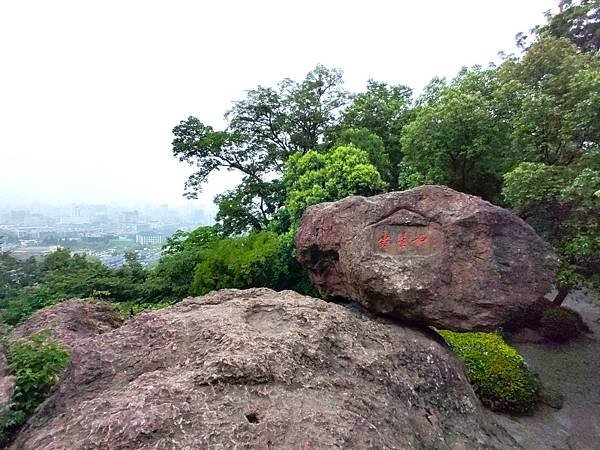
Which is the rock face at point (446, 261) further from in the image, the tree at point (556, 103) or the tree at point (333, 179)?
the tree at point (333, 179)

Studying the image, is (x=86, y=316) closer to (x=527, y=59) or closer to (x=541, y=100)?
(x=541, y=100)

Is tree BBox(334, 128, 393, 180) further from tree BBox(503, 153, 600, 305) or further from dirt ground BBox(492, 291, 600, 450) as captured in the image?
dirt ground BBox(492, 291, 600, 450)

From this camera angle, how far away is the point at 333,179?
1069cm

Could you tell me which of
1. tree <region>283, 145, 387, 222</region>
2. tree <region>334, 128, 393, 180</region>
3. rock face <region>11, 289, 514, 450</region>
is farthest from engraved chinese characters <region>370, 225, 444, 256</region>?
tree <region>334, 128, 393, 180</region>

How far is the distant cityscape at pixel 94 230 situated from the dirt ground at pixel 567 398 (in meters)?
12.9

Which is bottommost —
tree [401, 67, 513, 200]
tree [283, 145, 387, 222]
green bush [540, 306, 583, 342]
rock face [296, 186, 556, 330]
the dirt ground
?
the dirt ground

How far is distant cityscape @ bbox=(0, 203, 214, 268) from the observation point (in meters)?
18.4

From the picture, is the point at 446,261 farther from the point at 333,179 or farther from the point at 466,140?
the point at 466,140

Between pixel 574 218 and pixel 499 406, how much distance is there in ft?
12.6

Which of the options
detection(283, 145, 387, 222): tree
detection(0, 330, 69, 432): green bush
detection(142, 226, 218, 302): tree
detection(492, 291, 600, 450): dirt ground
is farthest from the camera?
detection(142, 226, 218, 302): tree

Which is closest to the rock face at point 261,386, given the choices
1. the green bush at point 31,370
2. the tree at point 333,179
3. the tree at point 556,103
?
the green bush at point 31,370

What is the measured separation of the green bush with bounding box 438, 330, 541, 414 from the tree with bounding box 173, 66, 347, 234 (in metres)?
8.88

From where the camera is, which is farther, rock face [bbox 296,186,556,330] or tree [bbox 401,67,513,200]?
tree [bbox 401,67,513,200]

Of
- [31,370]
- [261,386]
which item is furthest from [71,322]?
[261,386]
